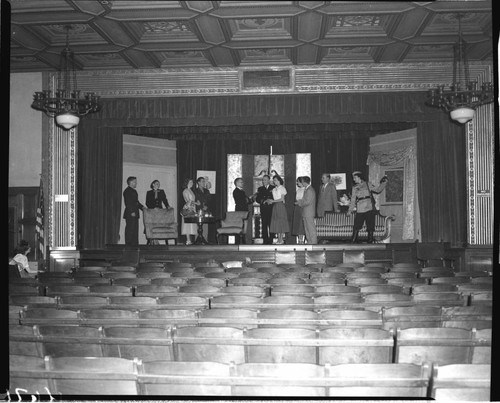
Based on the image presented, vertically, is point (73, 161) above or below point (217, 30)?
below

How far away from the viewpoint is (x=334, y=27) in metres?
9.62

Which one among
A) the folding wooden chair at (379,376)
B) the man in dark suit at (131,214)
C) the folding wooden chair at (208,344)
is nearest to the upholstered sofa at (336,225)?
the man in dark suit at (131,214)

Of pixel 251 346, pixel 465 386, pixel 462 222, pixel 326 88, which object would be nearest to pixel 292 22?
pixel 326 88

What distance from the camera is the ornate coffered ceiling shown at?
8.61 m

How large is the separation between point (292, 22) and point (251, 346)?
21.9 feet

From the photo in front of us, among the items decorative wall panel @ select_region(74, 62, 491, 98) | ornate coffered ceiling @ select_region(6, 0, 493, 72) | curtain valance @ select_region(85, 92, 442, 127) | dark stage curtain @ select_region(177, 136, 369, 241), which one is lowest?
dark stage curtain @ select_region(177, 136, 369, 241)

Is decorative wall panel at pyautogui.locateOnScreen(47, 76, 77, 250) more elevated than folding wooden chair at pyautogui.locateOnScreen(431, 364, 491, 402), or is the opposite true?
decorative wall panel at pyautogui.locateOnScreen(47, 76, 77, 250)

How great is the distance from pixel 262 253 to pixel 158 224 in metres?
3.20

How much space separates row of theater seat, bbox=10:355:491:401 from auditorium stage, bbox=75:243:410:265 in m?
7.12

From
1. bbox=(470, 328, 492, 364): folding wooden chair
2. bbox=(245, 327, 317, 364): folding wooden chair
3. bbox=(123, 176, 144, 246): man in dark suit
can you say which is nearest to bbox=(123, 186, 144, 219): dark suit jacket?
bbox=(123, 176, 144, 246): man in dark suit

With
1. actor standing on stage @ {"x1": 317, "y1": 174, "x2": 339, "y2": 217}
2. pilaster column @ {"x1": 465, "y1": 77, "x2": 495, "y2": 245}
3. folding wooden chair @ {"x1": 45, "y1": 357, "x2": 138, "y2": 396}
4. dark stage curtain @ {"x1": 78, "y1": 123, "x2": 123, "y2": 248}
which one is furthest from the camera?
actor standing on stage @ {"x1": 317, "y1": 174, "x2": 339, "y2": 217}

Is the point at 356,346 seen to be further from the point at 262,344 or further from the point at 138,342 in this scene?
the point at 138,342

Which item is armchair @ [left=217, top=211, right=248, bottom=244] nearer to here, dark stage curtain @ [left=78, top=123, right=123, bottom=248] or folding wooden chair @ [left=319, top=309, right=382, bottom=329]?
dark stage curtain @ [left=78, top=123, right=123, bottom=248]

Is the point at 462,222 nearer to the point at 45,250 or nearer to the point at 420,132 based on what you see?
the point at 420,132
